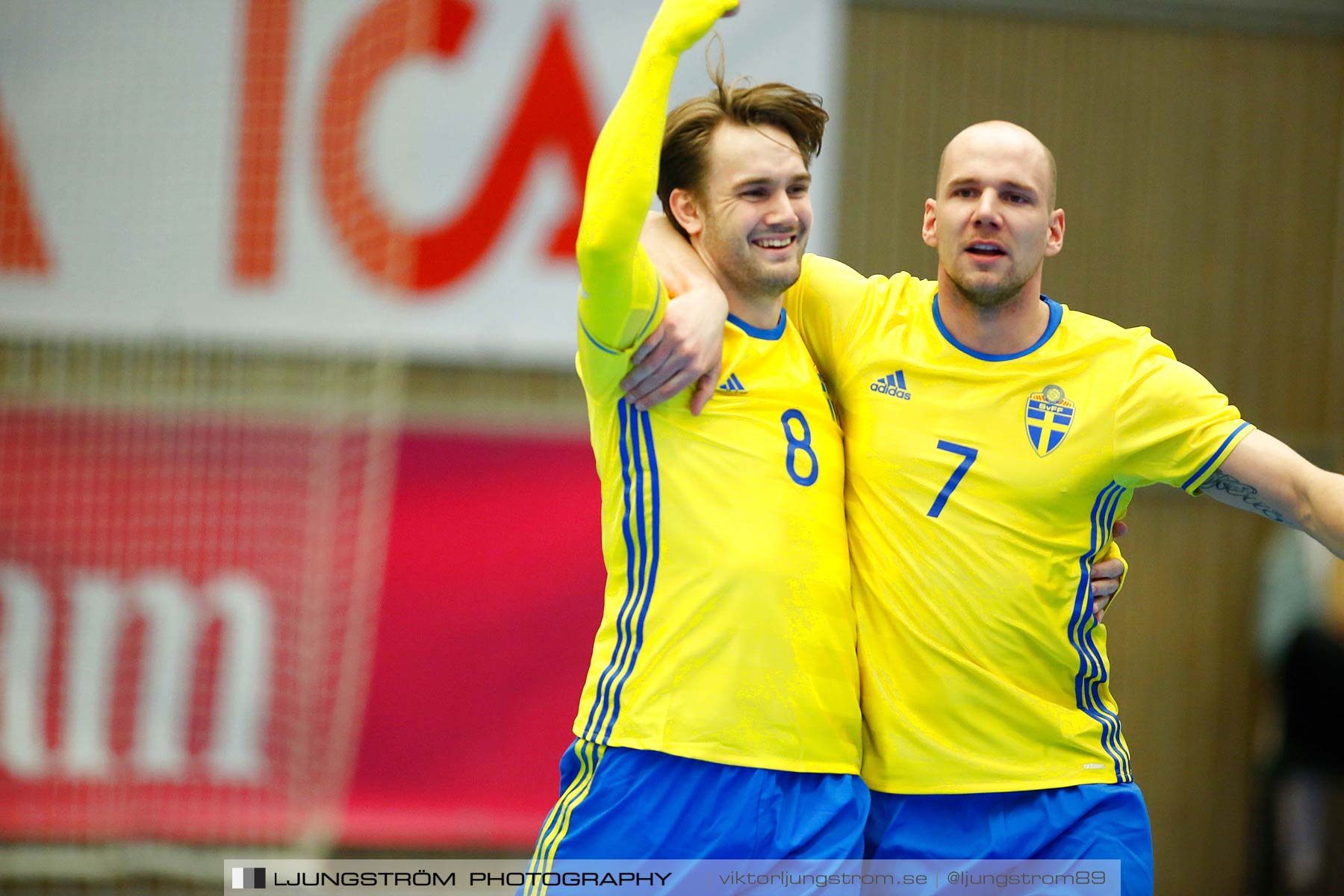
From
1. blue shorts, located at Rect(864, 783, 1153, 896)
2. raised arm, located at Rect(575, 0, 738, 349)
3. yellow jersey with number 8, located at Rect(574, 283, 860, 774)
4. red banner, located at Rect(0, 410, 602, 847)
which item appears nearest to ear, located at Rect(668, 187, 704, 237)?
yellow jersey with number 8, located at Rect(574, 283, 860, 774)

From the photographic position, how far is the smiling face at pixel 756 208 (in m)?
3.38

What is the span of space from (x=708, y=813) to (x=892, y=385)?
1.13 m

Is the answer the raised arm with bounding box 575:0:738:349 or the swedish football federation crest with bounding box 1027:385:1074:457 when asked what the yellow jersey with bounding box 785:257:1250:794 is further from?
the raised arm with bounding box 575:0:738:349

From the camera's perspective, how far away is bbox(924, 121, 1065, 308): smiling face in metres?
3.40

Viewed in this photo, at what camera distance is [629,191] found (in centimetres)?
296

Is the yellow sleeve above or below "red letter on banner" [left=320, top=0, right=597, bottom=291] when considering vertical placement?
below

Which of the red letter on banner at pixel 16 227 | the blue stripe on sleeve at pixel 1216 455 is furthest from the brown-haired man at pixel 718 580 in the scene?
the red letter on banner at pixel 16 227

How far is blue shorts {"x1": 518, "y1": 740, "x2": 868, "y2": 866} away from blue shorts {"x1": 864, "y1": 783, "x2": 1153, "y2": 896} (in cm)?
17

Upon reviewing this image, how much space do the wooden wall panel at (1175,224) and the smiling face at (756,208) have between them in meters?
4.40

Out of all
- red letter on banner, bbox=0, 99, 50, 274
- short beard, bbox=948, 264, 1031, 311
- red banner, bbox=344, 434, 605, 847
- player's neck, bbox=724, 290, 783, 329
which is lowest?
red banner, bbox=344, 434, 605, 847

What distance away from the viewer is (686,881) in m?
3.16

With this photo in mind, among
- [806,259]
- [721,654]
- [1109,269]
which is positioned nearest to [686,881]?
[721,654]

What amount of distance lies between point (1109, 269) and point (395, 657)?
14.6 feet

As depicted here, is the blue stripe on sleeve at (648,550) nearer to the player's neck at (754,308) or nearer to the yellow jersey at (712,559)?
the yellow jersey at (712,559)
